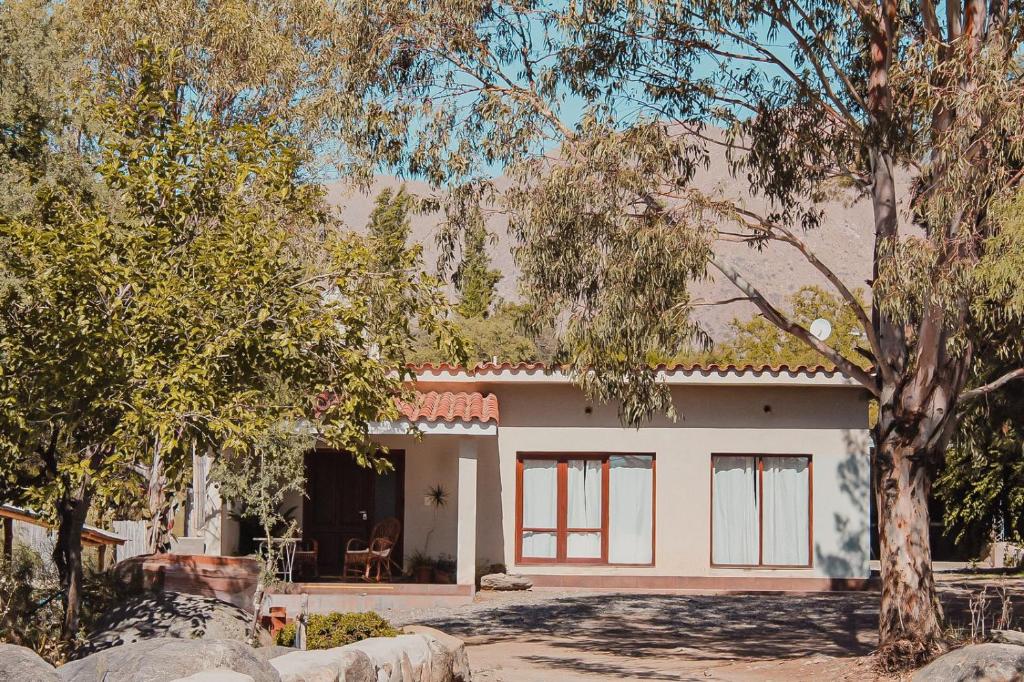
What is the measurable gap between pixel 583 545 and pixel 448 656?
10.4 m

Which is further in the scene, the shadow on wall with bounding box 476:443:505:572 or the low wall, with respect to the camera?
the shadow on wall with bounding box 476:443:505:572

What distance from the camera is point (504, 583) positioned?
1986 cm

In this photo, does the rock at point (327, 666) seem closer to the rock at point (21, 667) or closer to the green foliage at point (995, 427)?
the rock at point (21, 667)

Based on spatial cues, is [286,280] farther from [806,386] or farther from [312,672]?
[806,386]

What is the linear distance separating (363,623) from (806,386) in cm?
1143

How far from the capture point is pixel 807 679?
12.5 metres

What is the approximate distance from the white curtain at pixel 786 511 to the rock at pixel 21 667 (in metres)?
15.9

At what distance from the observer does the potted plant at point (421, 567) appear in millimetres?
20125

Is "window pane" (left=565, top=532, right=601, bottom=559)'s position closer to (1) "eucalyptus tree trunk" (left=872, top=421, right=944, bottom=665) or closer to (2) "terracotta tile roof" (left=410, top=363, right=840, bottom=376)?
(2) "terracotta tile roof" (left=410, top=363, right=840, bottom=376)

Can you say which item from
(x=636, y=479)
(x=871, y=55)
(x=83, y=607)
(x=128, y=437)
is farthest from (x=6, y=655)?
(x=636, y=479)

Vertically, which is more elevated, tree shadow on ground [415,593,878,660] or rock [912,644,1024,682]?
rock [912,644,1024,682]

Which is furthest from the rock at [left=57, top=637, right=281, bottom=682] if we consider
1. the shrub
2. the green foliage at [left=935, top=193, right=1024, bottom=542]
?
the green foliage at [left=935, top=193, right=1024, bottom=542]

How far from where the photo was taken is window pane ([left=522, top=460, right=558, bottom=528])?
69.1ft

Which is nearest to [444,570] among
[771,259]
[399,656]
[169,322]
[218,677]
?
[399,656]
